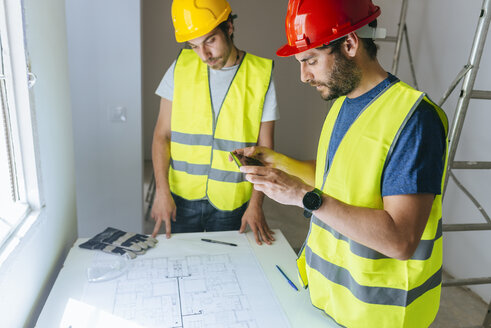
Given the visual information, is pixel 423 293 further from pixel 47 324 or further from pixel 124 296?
pixel 47 324

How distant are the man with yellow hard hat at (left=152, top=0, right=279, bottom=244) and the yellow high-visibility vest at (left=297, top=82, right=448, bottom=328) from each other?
67 cm

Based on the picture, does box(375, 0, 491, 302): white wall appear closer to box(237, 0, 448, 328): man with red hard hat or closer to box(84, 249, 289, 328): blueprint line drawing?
box(237, 0, 448, 328): man with red hard hat

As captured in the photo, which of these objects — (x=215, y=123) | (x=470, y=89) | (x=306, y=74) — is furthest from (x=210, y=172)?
(x=470, y=89)

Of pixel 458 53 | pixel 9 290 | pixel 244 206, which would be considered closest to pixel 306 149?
pixel 458 53

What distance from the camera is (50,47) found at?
148 cm

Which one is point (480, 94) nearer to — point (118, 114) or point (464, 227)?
point (464, 227)

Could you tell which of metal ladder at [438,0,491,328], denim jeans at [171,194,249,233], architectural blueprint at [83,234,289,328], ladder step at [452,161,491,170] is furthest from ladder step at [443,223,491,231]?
architectural blueprint at [83,234,289,328]

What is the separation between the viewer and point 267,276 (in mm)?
1524

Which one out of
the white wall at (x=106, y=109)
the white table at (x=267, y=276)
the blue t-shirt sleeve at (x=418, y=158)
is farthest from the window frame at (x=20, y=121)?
the white wall at (x=106, y=109)

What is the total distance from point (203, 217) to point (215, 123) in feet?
1.74

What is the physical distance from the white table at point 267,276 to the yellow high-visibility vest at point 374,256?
0.33 ft

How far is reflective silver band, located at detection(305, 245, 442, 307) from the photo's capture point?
1.17 metres

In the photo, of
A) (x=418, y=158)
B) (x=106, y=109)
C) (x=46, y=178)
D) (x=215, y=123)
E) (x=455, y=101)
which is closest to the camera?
(x=418, y=158)

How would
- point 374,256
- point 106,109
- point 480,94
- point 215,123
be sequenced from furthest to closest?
point 106,109, point 480,94, point 215,123, point 374,256
